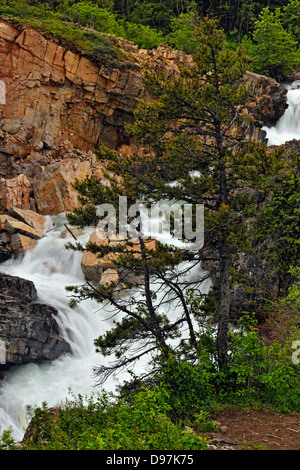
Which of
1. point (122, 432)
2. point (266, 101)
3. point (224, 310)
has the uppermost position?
point (266, 101)

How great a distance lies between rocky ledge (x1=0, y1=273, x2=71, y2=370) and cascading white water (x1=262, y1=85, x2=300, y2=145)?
958 inches

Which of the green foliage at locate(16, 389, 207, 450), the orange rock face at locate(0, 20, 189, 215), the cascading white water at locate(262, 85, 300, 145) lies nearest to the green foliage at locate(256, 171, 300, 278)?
the green foliage at locate(16, 389, 207, 450)

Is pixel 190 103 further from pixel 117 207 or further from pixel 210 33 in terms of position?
pixel 117 207

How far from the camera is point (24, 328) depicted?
529 inches

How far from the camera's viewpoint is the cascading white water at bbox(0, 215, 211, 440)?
1188 centimetres

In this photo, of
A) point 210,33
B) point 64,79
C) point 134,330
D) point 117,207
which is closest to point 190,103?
point 210,33

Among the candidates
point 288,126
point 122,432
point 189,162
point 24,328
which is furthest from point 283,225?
point 288,126

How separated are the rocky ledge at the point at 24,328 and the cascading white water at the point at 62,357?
34cm

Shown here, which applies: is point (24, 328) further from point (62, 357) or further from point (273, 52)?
point (273, 52)

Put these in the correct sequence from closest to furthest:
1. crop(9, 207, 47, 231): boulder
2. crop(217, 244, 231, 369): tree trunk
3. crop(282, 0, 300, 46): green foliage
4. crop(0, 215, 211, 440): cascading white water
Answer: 1. crop(217, 244, 231, 369): tree trunk
2. crop(0, 215, 211, 440): cascading white water
3. crop(9, 207, 47, 231): boulder
4. crop(282, 0, 300, 46): green foliage

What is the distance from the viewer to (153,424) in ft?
19.6

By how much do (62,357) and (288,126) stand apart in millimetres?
28073

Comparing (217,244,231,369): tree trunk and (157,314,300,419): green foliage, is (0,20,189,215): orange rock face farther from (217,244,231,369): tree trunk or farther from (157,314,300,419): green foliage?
(157,314,300,419): green foliage

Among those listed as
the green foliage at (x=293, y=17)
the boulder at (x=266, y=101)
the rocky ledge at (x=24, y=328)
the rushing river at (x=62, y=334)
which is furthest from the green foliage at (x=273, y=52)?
the rocky ledge at (x=24, y=328)
